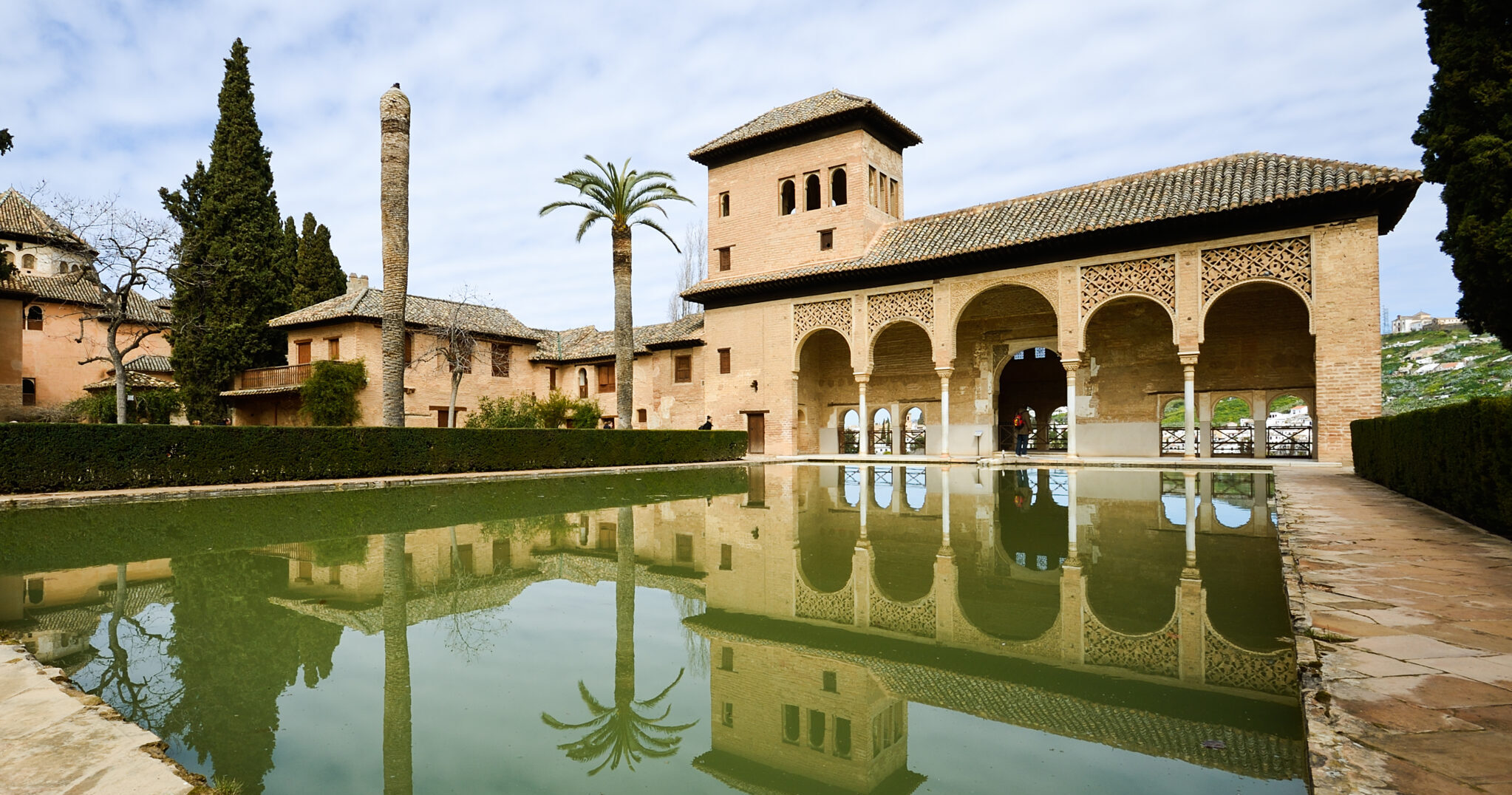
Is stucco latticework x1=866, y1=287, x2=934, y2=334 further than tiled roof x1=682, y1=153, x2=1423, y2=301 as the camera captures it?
Yes

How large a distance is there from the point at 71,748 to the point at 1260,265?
2180 cm

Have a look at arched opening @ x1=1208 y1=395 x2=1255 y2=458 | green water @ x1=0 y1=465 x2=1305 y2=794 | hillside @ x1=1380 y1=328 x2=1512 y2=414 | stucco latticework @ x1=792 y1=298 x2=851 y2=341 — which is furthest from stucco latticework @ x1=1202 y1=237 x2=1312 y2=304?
hillside @ x1=1380 y1=328 x2=1512 y2=414

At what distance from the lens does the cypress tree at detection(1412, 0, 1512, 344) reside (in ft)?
48.0

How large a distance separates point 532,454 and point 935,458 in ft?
39.2

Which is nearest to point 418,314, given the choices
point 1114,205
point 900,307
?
point 900,307

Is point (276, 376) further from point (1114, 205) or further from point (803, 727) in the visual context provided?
point (803, 727)

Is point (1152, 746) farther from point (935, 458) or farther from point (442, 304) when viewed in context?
point (442, 304)

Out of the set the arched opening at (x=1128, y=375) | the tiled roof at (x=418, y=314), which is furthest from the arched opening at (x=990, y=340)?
the tiled roof at (x=418, y=314)

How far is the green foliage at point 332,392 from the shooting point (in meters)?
27.0

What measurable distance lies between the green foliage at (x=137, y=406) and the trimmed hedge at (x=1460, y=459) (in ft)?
114

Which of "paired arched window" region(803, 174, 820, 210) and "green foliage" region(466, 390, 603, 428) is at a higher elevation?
"paired arched window" region(803, 174, 820, 210)

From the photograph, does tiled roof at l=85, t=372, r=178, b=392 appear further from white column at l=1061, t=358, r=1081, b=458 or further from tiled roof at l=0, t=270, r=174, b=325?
white column at l=1061, t=358, r=1081, b=458

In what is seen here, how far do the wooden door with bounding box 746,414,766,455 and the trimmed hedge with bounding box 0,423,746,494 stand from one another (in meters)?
7.37

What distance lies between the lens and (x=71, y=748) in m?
2.47
